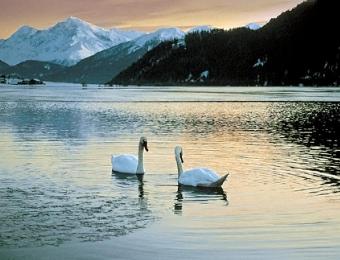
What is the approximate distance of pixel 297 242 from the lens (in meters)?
16.0

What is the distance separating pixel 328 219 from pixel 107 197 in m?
7.57

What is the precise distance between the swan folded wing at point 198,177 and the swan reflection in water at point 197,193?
0.20 meters

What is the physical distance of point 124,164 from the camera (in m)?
28.1

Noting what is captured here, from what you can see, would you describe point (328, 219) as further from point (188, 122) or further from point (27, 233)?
point (188, 122)

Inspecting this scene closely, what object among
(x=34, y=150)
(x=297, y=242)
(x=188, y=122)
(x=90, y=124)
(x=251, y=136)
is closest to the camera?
(x=297, y=242)

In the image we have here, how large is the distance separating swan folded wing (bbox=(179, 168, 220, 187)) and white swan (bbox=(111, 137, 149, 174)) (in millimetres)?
3277

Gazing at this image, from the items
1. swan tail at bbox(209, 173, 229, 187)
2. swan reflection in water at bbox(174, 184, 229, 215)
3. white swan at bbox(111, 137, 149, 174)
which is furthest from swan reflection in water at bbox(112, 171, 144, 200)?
swan tail at bbox(209, 173, 229, 187)

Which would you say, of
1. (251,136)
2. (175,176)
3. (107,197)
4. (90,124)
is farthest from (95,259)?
(90,124)

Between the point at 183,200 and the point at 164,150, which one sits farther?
the point at 164,150

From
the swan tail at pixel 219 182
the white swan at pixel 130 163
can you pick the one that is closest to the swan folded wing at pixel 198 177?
the swan tail at pixel 219 182

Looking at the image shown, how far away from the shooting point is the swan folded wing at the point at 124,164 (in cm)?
2782

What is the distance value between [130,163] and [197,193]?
5.72 metres

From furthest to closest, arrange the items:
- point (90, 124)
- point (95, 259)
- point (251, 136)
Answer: point (90, 124)
point (251, 136)
point (95, 259)

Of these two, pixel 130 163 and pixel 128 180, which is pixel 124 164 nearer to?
pixel 130 163
